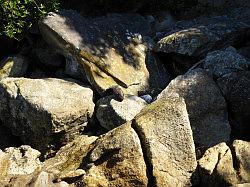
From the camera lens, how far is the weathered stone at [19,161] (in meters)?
15.0

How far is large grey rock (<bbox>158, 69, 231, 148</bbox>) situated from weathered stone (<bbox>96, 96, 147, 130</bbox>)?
3.51ft

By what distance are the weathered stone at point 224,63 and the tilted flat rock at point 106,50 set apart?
86.9 inches

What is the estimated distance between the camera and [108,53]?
701 inches

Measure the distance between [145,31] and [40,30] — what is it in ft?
14.2

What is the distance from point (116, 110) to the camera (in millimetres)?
15984

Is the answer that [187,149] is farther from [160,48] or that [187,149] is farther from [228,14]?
[228,14]

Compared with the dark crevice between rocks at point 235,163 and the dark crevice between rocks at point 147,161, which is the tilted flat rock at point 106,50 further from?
the dark crevice between rocks at point 235,163

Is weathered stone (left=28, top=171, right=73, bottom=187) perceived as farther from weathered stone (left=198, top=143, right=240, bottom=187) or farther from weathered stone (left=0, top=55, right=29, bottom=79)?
weathered stone (left=0, top=55, right=29, bottom=79)

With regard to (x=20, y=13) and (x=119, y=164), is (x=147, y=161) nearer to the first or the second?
(x=119, y=164)

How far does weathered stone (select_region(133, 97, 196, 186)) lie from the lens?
548 inches

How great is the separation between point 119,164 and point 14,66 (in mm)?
7179

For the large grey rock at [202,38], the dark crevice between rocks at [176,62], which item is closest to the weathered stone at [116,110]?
the dark crevice between rocks at [176,62]

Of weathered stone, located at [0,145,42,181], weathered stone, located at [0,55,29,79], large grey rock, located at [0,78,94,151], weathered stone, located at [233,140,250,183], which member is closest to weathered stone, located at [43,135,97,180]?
weathered stone, located at [0,145,42,181]

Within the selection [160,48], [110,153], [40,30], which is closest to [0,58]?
[40,30]
